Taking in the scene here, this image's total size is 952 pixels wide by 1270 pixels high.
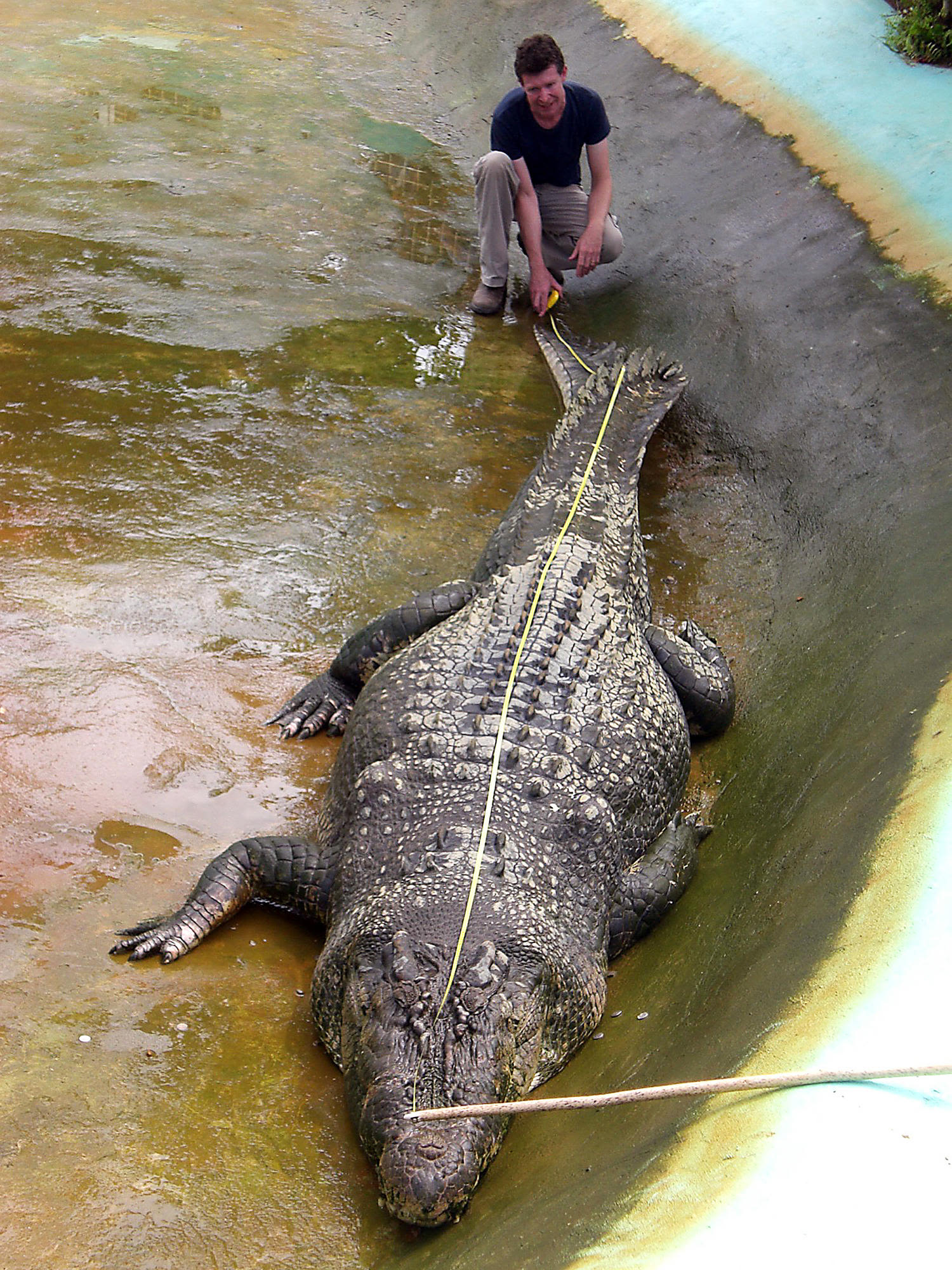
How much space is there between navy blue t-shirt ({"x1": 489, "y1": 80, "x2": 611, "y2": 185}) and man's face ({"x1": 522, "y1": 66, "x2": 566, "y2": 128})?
0.07 meters

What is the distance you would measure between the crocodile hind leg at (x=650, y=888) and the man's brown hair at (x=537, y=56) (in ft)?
13.0

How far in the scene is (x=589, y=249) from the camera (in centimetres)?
594

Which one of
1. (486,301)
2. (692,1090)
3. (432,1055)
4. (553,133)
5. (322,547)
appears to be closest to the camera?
(692,1090)

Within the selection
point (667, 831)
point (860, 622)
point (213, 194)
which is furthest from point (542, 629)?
point (213, 194)

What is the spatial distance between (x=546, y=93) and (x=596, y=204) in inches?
26.3

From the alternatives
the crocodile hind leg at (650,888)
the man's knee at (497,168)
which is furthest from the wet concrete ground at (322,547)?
the man's knee at (497,168)

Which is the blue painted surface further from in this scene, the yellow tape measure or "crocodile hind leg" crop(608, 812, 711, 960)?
"crocodile hind leg" crop(608, 812, 711, 960)

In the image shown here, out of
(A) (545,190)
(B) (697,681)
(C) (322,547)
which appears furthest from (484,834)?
(A) (545,190)

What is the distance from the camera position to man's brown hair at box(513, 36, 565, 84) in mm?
5340

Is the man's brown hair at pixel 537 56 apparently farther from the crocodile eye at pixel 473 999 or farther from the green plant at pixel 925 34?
the crocodile eye at pixel 473 999

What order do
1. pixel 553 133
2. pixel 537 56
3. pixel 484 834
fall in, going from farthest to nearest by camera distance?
pixel 553 133 → pixel 537 56 → pixel 484 834

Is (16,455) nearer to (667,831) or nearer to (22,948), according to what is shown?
(22,948)

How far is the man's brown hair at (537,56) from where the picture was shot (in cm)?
534

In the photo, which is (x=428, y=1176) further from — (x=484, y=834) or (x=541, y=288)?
(x=541, y=288)
